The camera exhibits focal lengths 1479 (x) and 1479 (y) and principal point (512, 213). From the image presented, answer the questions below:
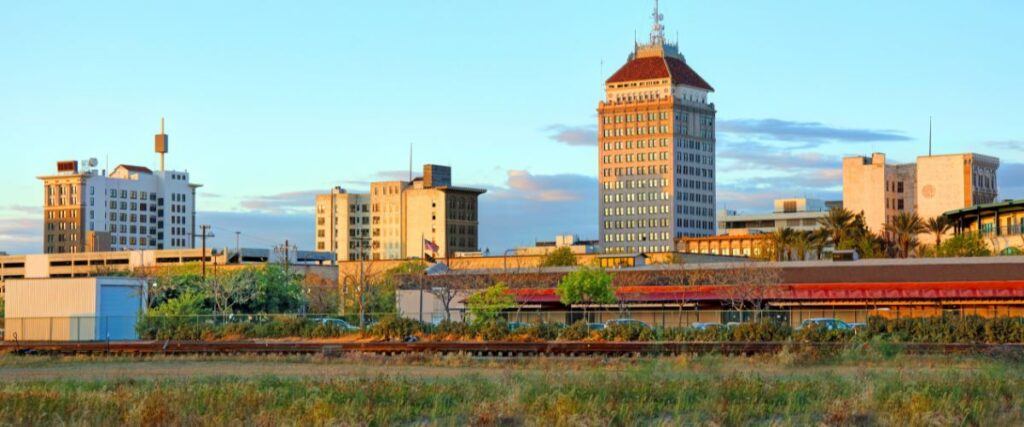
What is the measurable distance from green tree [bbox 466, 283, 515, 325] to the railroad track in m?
25.6

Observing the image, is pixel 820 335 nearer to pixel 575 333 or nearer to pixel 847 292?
pixel 575 333

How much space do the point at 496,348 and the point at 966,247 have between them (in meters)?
69.1

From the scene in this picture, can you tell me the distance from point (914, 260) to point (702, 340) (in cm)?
3760

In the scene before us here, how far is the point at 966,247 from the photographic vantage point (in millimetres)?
118375

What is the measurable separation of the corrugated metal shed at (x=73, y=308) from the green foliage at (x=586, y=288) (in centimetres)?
2727

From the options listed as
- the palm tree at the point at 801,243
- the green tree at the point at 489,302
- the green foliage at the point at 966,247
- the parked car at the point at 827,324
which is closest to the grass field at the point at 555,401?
the parked car at the point at 827,324

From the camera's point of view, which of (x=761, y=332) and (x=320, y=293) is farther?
(x=320, y=293)

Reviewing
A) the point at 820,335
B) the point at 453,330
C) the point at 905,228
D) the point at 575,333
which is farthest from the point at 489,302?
the point at 905,228

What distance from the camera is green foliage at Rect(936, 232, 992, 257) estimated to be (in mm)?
115875

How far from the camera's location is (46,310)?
91562mm

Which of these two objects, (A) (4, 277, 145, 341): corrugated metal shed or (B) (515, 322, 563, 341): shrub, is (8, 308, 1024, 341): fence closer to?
(A) (4, 277, 145, 341): corrugated metal shed

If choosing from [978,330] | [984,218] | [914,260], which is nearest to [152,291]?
[914,260]

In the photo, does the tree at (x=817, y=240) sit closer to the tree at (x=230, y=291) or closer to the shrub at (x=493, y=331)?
the tree at (x=230, y=291)

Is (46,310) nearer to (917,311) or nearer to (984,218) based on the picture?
(917,311)
